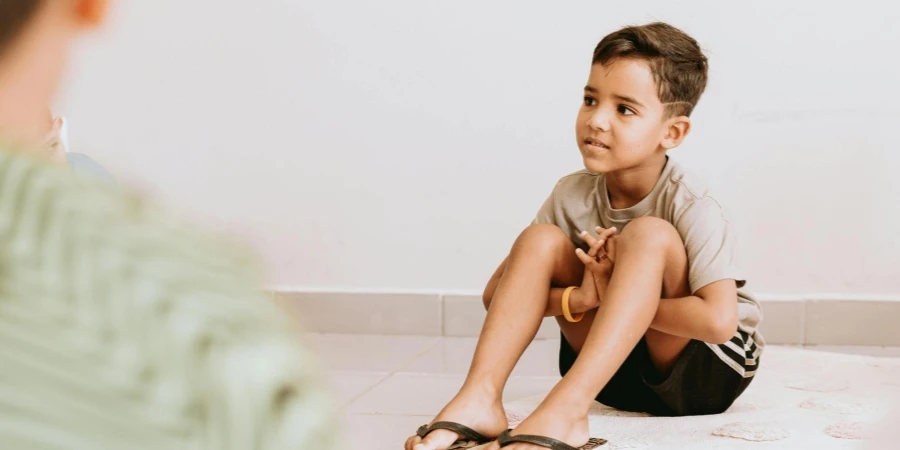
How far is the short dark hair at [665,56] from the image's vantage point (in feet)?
4.55

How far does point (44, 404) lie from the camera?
0.08 m

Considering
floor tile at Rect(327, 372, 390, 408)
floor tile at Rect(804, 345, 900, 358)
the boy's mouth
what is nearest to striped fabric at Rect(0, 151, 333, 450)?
the boy's mouth

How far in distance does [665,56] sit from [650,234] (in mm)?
303

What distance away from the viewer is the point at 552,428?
117 cm

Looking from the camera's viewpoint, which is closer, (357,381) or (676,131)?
(676,131)

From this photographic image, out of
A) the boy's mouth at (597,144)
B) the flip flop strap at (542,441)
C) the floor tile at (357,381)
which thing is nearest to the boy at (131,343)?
the flip flop strap at (542,441)

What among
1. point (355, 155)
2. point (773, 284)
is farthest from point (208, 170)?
point (773, 284)

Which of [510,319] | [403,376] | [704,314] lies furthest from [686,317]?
[403,376]

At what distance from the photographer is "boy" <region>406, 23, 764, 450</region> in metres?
1.21

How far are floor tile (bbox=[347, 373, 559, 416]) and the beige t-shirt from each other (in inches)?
14.4

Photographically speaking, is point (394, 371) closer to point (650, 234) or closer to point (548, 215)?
point (548, 215)

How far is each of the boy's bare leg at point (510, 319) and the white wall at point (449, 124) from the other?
0.84m

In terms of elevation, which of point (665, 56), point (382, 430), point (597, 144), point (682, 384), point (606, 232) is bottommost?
point (382, 430)

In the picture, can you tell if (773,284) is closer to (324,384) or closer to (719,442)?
(719,442)
